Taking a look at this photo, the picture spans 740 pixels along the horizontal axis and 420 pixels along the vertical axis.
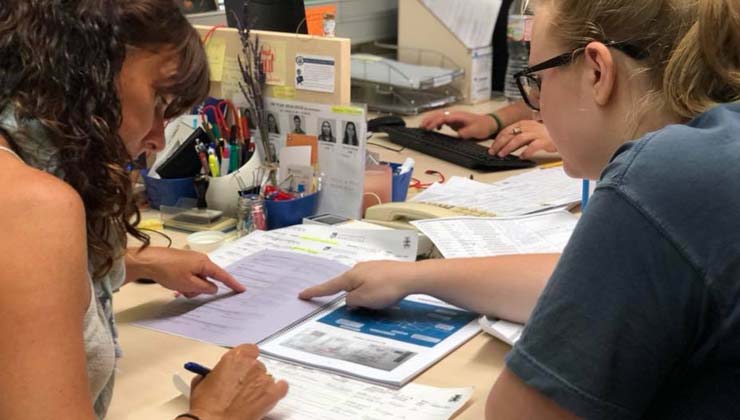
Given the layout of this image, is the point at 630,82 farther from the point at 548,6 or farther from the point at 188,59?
the point at 188,59

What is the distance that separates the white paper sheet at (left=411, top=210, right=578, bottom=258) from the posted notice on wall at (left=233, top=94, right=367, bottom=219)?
18 centimetres

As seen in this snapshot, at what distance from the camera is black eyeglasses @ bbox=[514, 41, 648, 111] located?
896 mm

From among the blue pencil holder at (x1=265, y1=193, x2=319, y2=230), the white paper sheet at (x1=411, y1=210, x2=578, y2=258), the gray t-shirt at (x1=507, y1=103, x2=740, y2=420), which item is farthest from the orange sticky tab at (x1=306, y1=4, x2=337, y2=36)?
the gray t-shirt at (x1=507, y1=103, x2=740, y2=420)

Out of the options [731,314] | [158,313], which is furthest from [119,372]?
A: [731,314]

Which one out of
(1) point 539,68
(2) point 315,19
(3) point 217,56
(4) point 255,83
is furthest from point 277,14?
(1) point 539,68

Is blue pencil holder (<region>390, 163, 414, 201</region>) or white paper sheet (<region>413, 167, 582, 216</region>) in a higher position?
blue pencil holder (<region>390, 163, 414, 201</region>)

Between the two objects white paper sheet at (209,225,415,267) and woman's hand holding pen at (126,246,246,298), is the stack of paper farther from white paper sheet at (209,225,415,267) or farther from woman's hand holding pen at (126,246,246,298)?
woman's hand holding pen at (126,246,246,298)

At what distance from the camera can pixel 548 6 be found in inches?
38.6

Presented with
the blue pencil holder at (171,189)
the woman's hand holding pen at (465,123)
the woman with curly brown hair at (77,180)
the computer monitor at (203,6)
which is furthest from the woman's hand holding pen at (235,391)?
the computer monitor at (203,6)

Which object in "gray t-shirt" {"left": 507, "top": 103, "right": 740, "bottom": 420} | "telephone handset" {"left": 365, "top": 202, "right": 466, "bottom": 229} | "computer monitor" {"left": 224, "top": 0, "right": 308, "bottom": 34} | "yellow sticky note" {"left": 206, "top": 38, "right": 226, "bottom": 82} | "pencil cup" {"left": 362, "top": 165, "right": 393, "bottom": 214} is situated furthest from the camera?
"computer monitor" {"left": 224, "top": 0, "right": 308, "bottom": 34}

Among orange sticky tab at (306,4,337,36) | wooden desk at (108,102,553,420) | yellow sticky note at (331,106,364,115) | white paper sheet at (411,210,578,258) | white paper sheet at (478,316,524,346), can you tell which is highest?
orange sticky tab at (306,4,337,36)

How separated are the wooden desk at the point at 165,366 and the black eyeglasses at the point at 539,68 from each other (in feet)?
1.11

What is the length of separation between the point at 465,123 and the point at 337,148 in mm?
759

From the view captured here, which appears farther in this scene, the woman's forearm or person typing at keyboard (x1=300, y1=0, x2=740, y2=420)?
the woman's forearm
